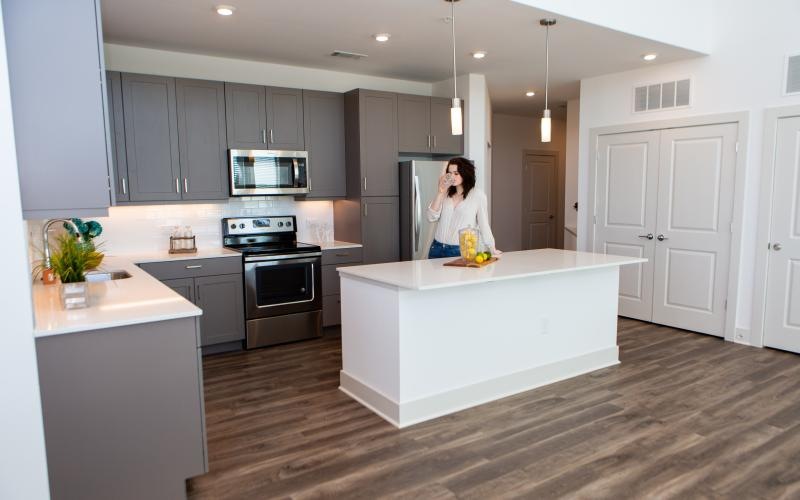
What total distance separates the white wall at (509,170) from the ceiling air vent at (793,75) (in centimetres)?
446

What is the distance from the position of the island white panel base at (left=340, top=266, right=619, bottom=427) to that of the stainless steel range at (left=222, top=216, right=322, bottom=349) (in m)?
1.33

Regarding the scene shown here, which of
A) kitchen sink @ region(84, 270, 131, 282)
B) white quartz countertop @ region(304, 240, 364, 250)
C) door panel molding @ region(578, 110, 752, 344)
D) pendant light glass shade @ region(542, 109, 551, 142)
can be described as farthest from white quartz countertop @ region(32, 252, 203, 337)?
door panel molding @ region(578, 110, 752, 344)

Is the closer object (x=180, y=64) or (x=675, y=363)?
(x=675, y=363)

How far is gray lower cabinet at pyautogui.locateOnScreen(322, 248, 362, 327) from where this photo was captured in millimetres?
5035

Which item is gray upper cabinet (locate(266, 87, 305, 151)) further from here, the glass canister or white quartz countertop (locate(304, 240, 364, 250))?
the glass canister

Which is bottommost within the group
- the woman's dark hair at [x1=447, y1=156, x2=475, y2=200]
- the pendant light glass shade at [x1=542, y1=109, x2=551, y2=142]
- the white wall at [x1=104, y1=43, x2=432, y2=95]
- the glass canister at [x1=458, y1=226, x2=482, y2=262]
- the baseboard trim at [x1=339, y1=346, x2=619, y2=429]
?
the baseboard trim at [x1=339, y1=346, x2=619, y2=429]

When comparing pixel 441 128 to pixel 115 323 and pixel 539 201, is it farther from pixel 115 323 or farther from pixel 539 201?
pixel 115 323

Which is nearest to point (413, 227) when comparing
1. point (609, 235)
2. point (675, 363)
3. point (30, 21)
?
point (609, 235)

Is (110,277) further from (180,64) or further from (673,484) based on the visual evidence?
(673,484)

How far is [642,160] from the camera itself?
5.34 metres

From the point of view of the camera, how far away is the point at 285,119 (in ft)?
16.2

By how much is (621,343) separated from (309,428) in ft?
9.85

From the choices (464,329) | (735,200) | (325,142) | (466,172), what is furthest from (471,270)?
(735,200)

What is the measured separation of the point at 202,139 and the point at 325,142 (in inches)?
→ 45.6
